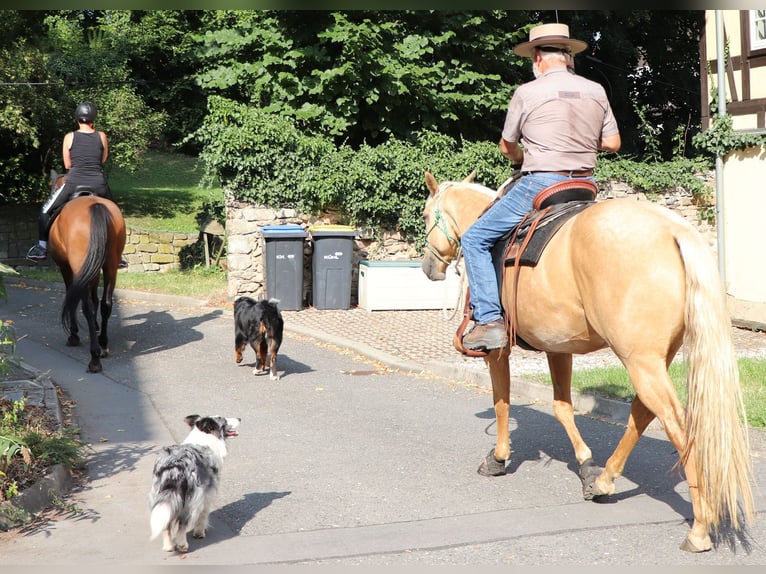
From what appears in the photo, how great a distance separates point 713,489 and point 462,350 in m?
2.19

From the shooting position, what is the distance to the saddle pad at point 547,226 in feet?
19.3

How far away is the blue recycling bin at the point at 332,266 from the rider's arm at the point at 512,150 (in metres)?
10.2

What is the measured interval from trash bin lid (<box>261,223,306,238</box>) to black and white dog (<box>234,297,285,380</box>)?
550 centimetres

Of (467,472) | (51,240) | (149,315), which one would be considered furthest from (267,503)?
(149,315)

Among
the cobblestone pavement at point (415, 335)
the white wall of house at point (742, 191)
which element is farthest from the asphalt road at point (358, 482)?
the white wall of house at point (742, 191)

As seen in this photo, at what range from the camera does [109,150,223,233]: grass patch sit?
89.8ft

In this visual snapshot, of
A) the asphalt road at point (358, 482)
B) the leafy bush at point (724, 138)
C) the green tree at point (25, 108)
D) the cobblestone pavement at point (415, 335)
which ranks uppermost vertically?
the green tree at point (25, 108)

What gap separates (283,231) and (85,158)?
16.4 feet


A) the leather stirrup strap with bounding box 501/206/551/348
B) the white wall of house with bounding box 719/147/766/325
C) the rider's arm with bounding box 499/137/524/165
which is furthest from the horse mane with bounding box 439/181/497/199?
the white wall of house with bounding box 719/147/766/325

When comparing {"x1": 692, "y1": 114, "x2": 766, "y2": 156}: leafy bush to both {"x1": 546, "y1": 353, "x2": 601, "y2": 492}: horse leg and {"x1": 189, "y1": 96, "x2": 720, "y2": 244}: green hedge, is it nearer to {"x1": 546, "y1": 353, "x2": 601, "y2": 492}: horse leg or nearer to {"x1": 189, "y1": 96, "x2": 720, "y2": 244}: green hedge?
{"x1": 189, "y1": 96, "x2": 720, "y2": 244}: green hedge

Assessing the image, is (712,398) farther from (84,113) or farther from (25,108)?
(25,108)

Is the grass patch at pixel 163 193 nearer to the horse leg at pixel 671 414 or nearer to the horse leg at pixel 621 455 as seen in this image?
the horse leg at pixel 621 455

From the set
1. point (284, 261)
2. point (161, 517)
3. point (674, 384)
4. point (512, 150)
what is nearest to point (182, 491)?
point (161, 517)

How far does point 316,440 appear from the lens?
798cm
